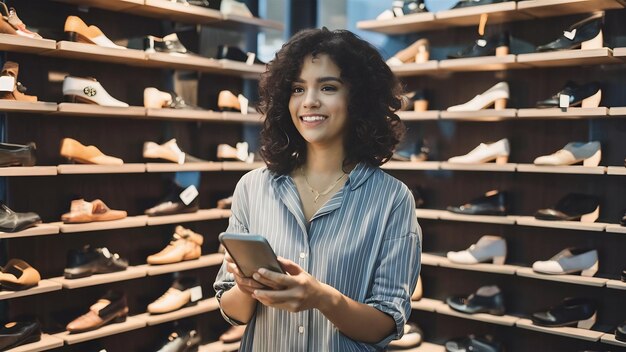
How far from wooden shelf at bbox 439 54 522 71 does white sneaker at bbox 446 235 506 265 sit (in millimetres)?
1011

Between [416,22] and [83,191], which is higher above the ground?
[416,22]

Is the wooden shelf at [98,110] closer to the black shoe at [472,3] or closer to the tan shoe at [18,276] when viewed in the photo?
the tan shoe at [18,276]

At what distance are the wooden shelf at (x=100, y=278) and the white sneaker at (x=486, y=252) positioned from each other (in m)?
1.85

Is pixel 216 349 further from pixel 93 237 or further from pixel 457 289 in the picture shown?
pixel 457 289

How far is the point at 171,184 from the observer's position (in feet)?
13.1

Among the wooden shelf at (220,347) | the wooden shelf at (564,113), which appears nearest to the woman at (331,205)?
the wooden shelf at (564,113)

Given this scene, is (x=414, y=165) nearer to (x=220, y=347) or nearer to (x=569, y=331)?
(x=569, y=331)

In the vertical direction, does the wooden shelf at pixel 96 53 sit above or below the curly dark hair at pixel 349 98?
above

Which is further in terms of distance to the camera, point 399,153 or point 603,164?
point 399,153

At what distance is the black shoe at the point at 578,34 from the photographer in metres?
3.48

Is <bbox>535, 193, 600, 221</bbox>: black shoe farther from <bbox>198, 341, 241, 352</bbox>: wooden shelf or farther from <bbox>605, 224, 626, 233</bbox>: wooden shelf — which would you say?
<bbox>198, 341, 241, 352</bbox>: wooden shelf

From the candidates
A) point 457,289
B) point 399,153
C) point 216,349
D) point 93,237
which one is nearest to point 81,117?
point 93,237

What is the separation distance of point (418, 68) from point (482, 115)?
52 cm

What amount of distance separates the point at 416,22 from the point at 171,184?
5.91 feet
